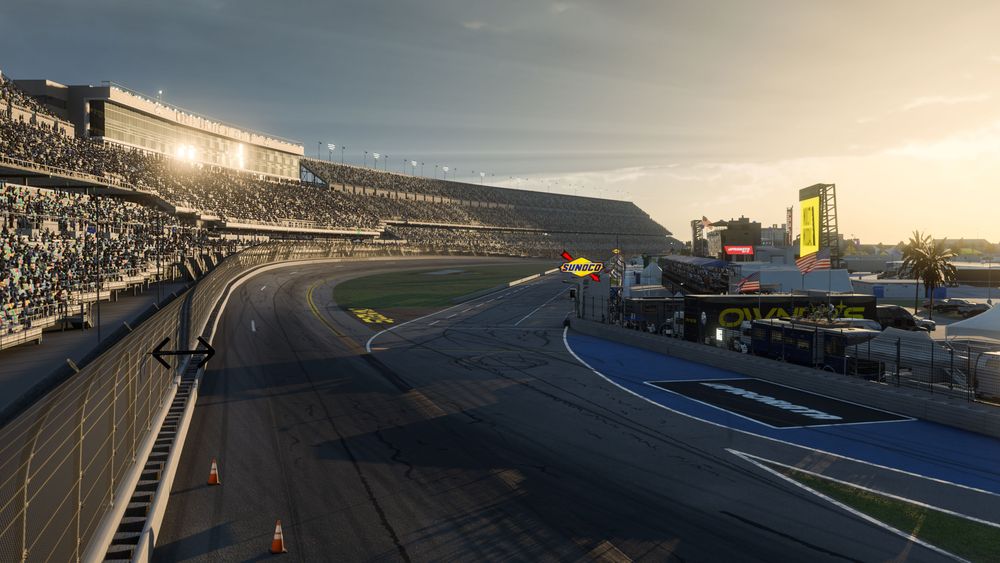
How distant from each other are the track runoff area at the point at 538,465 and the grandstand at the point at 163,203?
1817 centimetres

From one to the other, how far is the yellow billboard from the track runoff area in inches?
949

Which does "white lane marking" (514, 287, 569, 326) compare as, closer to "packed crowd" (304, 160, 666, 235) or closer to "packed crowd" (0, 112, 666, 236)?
"packed crowd" (0, 112, 666, 236)

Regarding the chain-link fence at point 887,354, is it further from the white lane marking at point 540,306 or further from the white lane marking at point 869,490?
the white lane marking at point 540,306

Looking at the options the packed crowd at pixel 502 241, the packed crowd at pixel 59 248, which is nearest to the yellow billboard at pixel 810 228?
the packed crowd at pixel 59 248

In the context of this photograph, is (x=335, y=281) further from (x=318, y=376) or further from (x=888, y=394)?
(x=888, y=394)

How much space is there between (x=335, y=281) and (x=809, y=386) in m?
59.0

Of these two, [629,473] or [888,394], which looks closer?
[629,473]

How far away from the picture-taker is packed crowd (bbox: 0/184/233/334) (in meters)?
31.8

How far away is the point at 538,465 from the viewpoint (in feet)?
50.0

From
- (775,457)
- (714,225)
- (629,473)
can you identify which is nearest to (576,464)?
(629,473)

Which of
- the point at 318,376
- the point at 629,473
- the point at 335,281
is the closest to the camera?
the point at 629,473

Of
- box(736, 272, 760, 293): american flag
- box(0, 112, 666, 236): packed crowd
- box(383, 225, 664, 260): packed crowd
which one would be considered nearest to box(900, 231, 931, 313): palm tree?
box(736, 272, 760, 293): american flag

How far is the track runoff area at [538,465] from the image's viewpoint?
36.6ft

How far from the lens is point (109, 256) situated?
44812mm
